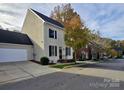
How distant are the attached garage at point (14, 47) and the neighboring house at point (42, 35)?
923 mm

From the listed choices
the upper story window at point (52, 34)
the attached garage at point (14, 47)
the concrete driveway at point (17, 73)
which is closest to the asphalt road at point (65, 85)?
the concrete driveway at point (17, 73)

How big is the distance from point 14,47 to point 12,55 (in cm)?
109

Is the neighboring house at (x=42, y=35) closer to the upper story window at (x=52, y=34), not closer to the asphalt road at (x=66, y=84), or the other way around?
the upper story window at (x=52, y=34)

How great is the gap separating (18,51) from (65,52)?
39.5 ft

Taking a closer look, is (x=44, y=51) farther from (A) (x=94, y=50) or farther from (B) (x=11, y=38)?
(A) (x=94, y=50)

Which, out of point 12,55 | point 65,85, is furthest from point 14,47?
point 65,85

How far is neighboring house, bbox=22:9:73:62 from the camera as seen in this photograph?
28.7 m

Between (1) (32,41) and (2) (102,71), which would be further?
(1) (32,41)

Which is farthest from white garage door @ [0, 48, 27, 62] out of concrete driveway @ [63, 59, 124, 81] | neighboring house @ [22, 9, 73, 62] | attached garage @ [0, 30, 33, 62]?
concrete driveway @ [63, 59, 124, 81]

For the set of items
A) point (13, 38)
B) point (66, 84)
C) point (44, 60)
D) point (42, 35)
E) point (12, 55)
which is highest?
point (42, 35)

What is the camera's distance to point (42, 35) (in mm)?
28578

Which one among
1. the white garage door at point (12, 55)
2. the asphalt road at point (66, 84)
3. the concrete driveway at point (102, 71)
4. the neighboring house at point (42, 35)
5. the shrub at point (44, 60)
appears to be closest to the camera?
the asphalt road at point (66, 84)

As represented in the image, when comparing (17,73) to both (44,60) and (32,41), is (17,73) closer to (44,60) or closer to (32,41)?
(44,60)

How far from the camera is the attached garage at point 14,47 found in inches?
950
